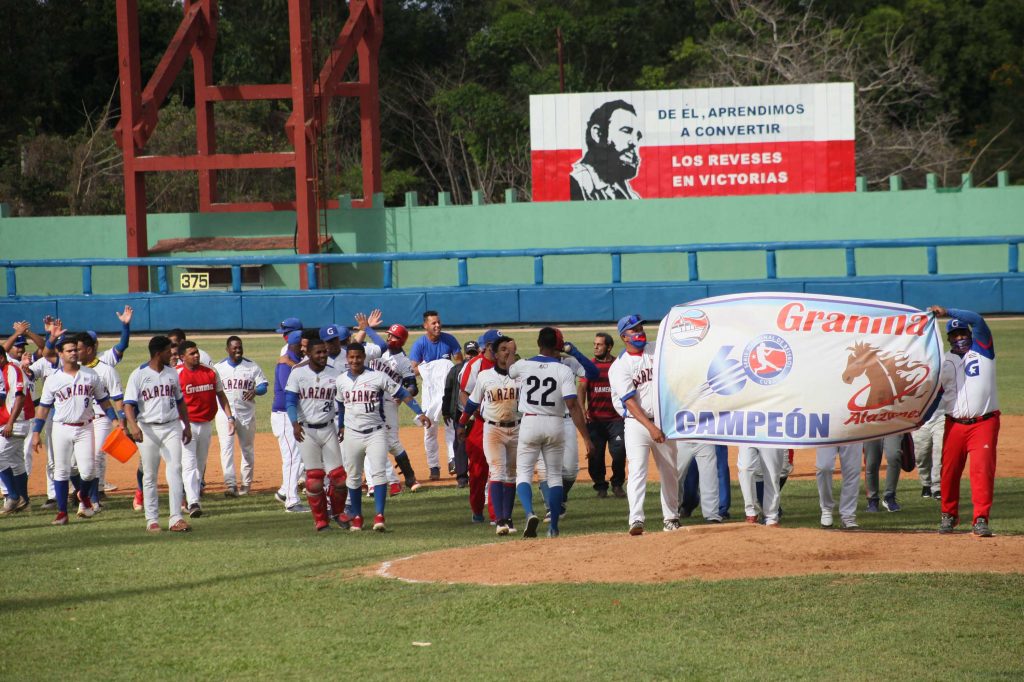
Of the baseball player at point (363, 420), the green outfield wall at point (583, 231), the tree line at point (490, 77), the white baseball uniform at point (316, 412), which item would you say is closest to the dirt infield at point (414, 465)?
the baseball player at point (363, 420)

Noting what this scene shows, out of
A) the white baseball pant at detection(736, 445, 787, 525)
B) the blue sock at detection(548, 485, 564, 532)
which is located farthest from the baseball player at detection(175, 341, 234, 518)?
the white baseball pant at detection(736, 445, 787, 525)

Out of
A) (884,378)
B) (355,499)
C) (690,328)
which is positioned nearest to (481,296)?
(355,499)

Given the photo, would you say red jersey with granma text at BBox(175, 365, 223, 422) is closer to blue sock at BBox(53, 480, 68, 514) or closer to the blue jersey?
blue sock at BBox(53, 480, 68, 514)

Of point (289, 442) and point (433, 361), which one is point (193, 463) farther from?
point (433, 361)

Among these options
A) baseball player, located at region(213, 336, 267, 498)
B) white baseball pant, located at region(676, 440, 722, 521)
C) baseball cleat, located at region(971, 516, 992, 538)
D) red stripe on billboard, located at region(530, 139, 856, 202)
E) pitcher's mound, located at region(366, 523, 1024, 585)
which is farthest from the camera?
red stripe on billboard, located at region(530, 139, 856, 202)

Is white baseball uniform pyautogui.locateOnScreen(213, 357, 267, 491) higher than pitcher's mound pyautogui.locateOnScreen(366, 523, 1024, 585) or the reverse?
higher

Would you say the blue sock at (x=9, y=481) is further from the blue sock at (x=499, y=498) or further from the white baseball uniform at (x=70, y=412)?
the blue sock at (x=499, y=498)

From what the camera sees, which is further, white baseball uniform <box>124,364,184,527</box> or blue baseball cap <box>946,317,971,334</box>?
white baseball uniform <box>124,364,184,527</box>

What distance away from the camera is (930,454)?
44.1ft

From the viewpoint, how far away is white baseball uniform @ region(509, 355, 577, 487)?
36.6 feet

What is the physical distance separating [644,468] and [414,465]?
6.66 meters

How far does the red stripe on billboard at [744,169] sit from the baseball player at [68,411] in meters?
18.9

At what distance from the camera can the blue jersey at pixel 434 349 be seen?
1594 cm

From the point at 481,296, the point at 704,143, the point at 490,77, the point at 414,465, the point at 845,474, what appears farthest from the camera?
the point at 490,77
